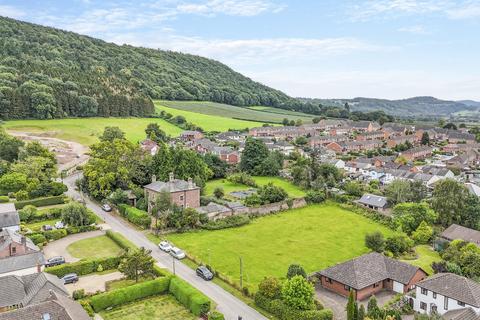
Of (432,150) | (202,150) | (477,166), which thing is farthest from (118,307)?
(432,150)

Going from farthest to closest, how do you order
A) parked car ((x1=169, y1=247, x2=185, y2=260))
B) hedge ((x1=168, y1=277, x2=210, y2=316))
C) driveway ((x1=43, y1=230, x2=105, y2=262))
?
driveway ((x1=43, y1=230, x2=105, y2=262)) < parked car ((x1=169, y1=247, x2=185, y2=260)) < hedge ((x1=168, y1=277, x2=210, y2=316))

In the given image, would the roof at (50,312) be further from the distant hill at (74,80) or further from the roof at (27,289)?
the distant hill at (74,80)

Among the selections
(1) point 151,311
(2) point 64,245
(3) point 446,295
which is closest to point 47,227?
(2) point 64,245

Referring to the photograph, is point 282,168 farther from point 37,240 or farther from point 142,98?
point 142,98

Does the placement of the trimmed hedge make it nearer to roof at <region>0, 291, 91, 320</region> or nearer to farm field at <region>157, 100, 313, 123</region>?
roof at <region>0, 291, 91, 320</region>

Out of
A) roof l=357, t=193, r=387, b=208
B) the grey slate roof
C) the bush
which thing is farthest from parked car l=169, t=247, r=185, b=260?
roof l=357, t=193, r=387, b=208

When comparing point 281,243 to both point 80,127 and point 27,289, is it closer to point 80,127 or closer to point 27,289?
point 27,289

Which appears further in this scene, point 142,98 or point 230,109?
point 230,109

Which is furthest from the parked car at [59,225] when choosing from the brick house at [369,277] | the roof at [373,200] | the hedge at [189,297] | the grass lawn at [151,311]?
the roof at [373,200]
